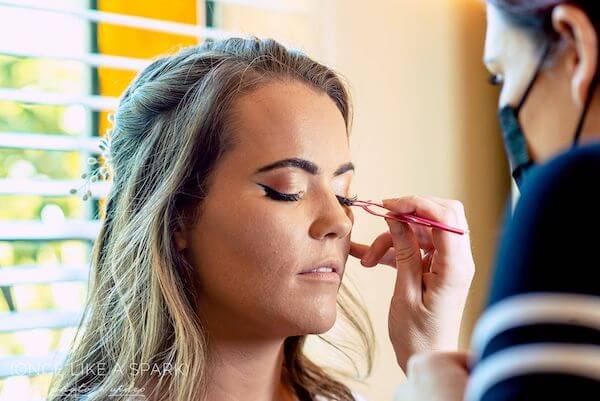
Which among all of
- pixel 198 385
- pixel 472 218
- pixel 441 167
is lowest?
pixel 198 385

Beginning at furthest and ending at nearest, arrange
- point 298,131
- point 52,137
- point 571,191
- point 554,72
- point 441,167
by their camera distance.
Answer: point 441,167 → point 52,137 → point 298,131 → point 554,72 → point 571,191

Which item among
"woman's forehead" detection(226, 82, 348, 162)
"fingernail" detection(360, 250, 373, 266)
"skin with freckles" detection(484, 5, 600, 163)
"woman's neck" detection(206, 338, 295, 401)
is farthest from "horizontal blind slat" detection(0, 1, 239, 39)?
"skin with freckles" detection(484, 5, 600, 163)

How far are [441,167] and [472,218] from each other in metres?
0.16

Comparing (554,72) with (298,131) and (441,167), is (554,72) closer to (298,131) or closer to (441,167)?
(298,131)

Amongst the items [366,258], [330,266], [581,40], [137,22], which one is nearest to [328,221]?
[330,266]

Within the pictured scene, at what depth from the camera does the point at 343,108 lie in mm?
1168

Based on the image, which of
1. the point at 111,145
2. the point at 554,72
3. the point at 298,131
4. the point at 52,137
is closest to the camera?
the point at 554,72

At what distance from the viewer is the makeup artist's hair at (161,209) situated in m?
1.00

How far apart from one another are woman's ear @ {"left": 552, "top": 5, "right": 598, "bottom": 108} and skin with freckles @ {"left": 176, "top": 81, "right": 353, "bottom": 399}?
20.8 inches

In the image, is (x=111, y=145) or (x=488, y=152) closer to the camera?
(x=111, y=145)

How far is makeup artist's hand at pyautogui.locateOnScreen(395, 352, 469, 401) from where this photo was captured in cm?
53

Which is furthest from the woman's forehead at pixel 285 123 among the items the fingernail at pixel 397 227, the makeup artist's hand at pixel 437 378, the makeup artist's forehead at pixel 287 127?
the makeup artist's hand at pixel 437 378

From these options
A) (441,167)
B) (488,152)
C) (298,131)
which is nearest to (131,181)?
(298,131)

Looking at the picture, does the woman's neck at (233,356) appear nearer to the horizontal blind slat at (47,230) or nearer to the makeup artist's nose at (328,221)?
the makeup artist's nose at (328,221)
